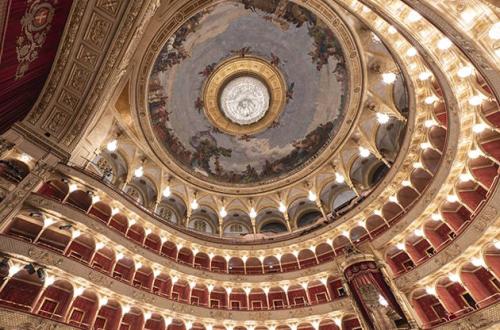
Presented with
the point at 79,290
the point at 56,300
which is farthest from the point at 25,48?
the point at 56,300

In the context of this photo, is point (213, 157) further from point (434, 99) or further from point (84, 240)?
point (434, 99)

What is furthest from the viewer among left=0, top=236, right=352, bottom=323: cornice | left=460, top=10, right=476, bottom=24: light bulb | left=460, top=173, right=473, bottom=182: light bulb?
left=460, top=173, right=473, bottom=182: light bulb

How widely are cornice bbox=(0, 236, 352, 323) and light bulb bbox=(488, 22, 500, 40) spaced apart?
18.8 m

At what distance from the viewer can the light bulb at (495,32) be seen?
6.27 metres

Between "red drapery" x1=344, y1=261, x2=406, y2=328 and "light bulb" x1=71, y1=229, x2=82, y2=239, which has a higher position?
"light bulb" x1=71, y1=229, x2=82, y2=239

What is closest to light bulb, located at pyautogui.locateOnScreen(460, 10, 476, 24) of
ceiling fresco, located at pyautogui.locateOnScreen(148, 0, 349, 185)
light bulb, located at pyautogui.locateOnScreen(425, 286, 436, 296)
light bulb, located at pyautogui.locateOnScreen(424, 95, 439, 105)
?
light bulb, located at pyautogui.locateOnScreen(424, 95, 439, 105)

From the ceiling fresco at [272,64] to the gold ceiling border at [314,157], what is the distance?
0.71 meters

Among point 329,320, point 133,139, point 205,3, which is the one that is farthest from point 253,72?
point 329,320

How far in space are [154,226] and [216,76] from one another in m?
15.9

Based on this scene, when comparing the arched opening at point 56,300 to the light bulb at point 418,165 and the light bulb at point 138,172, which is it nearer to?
the light bulb at point 138,172

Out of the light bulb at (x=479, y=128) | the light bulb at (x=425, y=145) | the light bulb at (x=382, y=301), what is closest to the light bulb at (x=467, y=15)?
the light bulb at (x=479, y=128)

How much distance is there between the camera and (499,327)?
13.1 meters

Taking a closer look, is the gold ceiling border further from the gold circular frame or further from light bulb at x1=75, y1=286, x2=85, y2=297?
light bulb at x1=75, y1=286, x2=85, y2=297

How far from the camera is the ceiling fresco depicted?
23578mm
